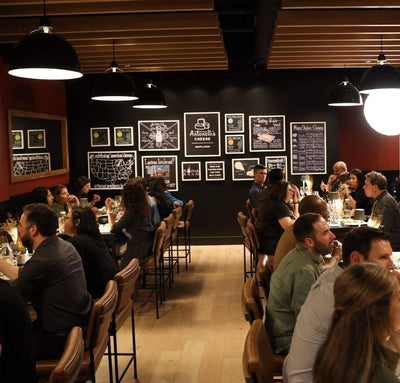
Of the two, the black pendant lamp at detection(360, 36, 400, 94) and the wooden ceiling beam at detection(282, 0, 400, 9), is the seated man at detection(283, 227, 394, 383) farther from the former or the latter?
the wooden ceiling beam at detection(282, 0, 400, 9)

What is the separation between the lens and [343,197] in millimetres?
7074

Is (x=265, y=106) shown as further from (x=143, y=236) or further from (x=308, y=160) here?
(x=143, y=236)

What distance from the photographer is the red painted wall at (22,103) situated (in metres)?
6.95

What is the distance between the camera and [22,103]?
25.1ft

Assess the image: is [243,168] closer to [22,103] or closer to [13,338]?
[22,103]

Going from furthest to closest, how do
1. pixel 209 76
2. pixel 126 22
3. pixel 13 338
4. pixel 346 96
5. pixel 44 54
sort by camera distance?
pixel 209 76, pixel 346 96, pixel 126 22, pixel 44 54, pixel 13 338

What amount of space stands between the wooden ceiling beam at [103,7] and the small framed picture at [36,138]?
292cm

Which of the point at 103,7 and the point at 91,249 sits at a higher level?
the point at 103,7

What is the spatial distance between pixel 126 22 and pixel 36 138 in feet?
10.6

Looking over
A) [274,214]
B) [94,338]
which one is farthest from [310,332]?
[274,214]

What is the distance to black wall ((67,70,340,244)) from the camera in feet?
31.2

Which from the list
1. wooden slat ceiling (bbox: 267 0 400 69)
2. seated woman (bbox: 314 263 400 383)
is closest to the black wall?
wooden slat ceiling (bbox: 267 0 400 69)

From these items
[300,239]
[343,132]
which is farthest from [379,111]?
[300,239]

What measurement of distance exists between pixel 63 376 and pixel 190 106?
779 centimetres
